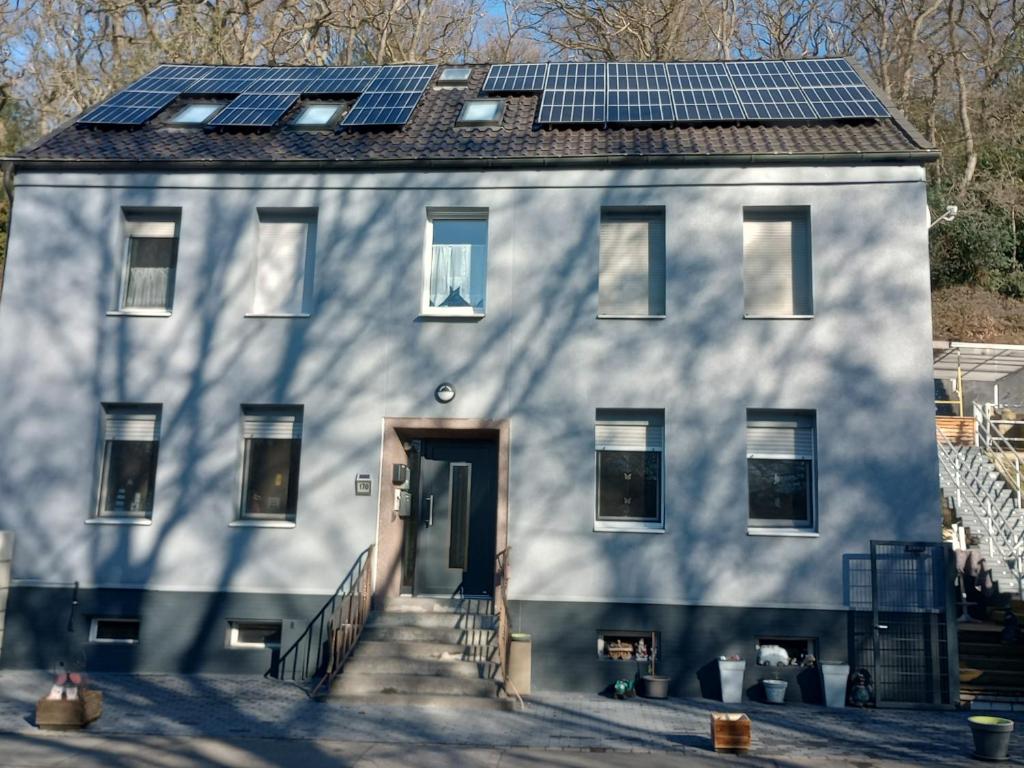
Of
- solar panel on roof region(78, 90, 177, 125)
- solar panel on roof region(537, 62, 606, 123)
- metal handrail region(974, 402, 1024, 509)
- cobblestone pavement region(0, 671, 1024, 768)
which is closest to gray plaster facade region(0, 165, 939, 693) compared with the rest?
cobblestone pavement region(0, 671, 1024, 768)

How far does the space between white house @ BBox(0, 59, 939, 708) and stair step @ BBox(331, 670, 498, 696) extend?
2.68 ft

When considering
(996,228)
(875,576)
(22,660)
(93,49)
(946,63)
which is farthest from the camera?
(946,63)

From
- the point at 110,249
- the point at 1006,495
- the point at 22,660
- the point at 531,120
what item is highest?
the point at 531,120

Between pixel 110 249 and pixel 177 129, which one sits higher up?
pixel 177 129

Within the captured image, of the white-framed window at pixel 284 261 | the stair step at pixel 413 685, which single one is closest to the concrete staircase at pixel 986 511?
the stair step at pixel 413 685

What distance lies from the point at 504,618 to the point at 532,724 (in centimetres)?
178

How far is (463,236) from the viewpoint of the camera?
13820 mm

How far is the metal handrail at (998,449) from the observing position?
1673cm

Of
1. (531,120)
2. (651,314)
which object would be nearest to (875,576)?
(651,314)

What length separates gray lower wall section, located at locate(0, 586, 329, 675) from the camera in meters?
12.7

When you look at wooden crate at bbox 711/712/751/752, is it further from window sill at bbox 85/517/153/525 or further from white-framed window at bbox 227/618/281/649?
window sill at bbox 85/517/153/525

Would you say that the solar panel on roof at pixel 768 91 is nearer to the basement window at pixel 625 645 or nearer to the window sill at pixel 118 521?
the basement window at pixel 625 645

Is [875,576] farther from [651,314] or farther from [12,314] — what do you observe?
[12,314]

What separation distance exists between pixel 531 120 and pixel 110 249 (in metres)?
6.60
